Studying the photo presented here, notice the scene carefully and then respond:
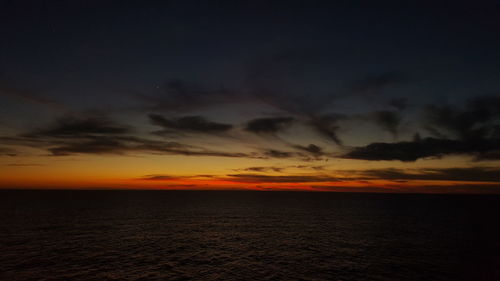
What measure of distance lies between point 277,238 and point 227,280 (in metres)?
26.0

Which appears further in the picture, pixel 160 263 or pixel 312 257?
pixel 312 257

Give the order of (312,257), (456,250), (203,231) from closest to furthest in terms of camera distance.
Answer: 1. (312,257)
2. (456,250)
3. (203,231)

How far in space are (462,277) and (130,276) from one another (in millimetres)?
37042

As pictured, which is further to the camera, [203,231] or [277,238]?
[203,231]

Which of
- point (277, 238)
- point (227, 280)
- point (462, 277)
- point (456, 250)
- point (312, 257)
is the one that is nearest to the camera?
point (227, 280)

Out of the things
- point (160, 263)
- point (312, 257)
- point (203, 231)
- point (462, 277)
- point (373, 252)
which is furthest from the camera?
point (203, 231)

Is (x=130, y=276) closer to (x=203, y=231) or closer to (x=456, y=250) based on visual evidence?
(x=203, y=231)

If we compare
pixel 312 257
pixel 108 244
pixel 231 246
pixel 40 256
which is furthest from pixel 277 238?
pixel 40 256

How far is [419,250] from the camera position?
161 feet

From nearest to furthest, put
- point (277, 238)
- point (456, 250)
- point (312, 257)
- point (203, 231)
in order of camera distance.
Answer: point (312, 257) → point (456, 250) → point (277, 238) → point (203, 231)

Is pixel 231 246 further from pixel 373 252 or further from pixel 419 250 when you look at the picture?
Answer: pixel 419 250

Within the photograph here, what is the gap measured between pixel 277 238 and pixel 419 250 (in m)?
23.3

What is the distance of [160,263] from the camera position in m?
38.8

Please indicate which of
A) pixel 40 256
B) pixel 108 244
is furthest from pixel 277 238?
pixel 40 256
